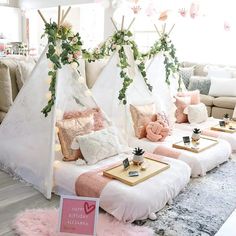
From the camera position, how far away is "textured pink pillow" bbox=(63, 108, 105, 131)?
2947 millimetres

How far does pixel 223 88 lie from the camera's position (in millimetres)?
5438

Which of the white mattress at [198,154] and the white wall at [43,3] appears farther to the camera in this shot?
the white wall at [43,3]

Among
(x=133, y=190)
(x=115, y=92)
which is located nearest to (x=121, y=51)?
(x=115, y=92)

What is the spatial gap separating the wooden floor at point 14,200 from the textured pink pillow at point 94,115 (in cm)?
76

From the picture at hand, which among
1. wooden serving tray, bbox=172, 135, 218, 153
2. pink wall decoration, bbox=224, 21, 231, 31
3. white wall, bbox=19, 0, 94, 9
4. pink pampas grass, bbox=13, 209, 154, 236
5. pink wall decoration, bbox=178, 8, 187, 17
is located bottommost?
pink pampas grass, bbox=13, 209, 154, 236

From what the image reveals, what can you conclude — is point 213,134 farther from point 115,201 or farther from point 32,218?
point 32,218

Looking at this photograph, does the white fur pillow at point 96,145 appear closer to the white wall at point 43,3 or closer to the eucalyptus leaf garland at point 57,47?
the eucalyptus leaf garland at point 57,47

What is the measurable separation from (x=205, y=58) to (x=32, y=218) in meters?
5.32

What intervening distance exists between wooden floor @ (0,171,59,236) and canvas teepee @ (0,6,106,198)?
0.24 feet

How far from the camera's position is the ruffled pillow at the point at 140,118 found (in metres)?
3.56

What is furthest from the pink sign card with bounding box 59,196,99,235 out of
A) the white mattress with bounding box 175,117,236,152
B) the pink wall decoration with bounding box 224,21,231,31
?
the pink wall decoration with bounding box 224,21,231,31

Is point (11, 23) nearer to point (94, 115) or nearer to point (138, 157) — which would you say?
point (94, 115)

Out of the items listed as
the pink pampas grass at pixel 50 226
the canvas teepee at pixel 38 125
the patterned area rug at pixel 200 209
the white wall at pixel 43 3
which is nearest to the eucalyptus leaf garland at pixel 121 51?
the canvas teepee at pixel 38 125

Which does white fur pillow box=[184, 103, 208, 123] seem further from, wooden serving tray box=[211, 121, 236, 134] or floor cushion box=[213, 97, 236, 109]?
floor cushion box=[213, 97, 236, 109]
